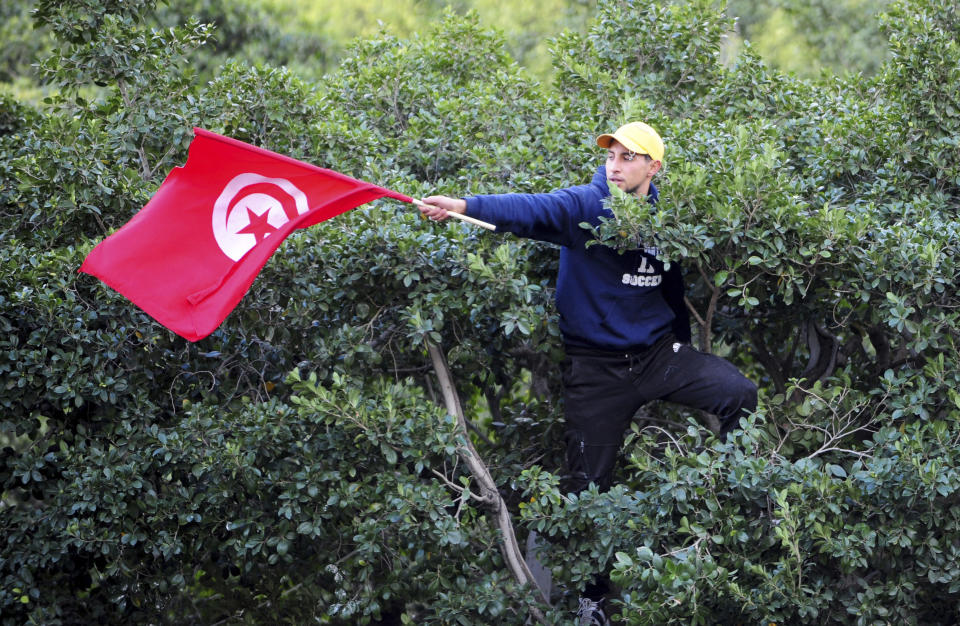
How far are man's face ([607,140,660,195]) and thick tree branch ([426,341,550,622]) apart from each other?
1219mm

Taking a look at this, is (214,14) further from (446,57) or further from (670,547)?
(670,547)

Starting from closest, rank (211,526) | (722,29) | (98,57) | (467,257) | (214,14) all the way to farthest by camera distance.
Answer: (467,257), (211,526), (98,57), (722,29), (214,14)

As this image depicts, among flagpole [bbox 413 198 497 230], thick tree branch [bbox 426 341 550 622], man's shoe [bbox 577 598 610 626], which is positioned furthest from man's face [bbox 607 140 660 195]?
man's shoe [bbox 577 598 610 626]

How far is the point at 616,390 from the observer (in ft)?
17.9

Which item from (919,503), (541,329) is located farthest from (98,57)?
(919,503)

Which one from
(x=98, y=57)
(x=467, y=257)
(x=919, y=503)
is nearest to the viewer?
(x=919, y=503)

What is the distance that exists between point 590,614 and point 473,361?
4.51 feet

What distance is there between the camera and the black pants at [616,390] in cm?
539

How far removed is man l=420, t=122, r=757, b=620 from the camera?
5293 mm

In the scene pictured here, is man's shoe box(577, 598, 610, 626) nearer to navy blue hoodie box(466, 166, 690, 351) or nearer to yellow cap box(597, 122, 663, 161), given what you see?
navy blue hoodie box(466, 166, 690, 351)

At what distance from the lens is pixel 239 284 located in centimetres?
507

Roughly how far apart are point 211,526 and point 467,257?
1.93 metres

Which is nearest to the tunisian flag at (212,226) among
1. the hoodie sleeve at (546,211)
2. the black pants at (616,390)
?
the hoodie sleeve at (546,211)

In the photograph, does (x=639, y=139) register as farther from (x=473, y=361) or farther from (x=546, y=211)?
(x=473, y=361)
